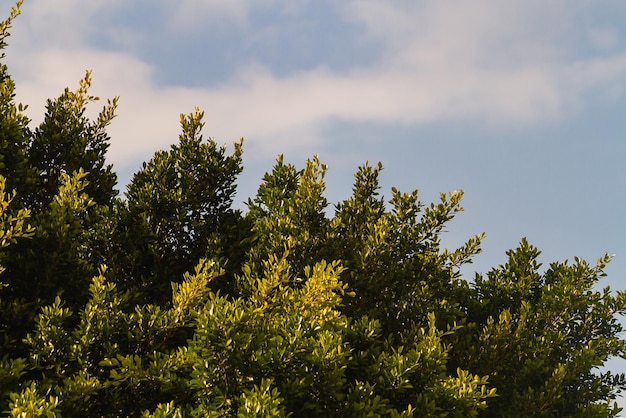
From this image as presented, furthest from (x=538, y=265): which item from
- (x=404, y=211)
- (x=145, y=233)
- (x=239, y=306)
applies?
(x=239, y=306)

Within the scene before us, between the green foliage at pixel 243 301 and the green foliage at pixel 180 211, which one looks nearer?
the green foliage at pixel 243 301

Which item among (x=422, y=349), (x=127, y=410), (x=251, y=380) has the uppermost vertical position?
(x=422, y=349)

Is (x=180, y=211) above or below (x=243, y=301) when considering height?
above

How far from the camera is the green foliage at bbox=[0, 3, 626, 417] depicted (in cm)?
1210

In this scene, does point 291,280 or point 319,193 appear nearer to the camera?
point 291,280

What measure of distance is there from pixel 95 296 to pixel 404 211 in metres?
9.40

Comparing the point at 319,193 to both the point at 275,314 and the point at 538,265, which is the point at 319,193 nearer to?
the point at 275,314

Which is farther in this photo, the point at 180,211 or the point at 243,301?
the point at 180,211

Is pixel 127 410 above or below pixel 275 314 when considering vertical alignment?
below

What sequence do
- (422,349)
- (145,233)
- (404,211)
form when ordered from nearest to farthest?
(422,349) < (145,233) < (404,211)

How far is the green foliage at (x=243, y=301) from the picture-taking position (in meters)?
12.1

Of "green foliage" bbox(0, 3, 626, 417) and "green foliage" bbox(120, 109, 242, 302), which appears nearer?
"green foliage" bbox(0, 3, 626, 417)

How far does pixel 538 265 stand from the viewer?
2488cm

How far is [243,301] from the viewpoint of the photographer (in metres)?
11.6
